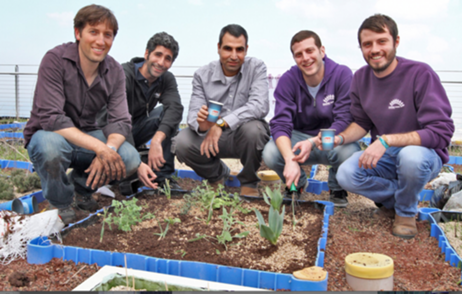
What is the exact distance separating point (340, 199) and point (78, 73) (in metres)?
2.26

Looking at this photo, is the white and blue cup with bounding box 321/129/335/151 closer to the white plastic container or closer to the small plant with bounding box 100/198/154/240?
the white plastic container

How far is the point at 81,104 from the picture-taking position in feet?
9.04

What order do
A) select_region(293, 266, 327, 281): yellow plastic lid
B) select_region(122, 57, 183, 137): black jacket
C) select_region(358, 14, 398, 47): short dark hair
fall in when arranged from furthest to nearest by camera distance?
1. select_region(122, 57, 183, 137): black jacket
2. select_region(358, 14, 398, 47): short dark hair
3. select_region(293, 266, 327, 281): yellow plastic lid

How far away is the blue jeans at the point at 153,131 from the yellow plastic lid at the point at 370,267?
2.02 m

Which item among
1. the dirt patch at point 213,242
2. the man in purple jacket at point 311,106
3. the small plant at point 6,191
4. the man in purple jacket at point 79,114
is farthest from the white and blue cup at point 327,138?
the small plant at point 6,191

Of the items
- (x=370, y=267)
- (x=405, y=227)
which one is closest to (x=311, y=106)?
(x=405, y=227)

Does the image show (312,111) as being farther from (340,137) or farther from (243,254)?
(243,254)

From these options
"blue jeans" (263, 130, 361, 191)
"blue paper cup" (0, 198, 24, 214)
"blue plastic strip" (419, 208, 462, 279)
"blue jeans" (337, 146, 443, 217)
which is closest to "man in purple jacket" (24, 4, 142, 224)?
"blue paper cup" (0, 198, 24, 214)

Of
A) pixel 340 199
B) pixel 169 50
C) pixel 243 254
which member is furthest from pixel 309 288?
pixel 169 50

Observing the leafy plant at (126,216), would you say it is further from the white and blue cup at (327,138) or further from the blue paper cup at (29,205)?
the white and blue cup at (327,138)

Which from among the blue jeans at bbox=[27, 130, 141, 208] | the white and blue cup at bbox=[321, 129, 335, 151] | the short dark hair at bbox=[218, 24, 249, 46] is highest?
the short dark hair at bbox=[218, 24, 249, 46]

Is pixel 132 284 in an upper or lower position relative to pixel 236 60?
lower

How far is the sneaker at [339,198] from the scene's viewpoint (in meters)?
3.06

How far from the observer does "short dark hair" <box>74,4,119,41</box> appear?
2596 millimetres
